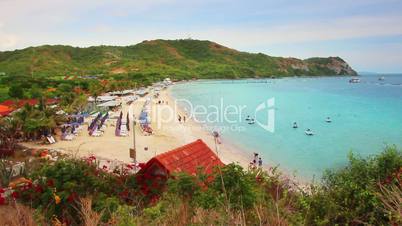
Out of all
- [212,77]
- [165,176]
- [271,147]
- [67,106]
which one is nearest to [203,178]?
[165,176]

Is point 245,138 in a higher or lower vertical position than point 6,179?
lower

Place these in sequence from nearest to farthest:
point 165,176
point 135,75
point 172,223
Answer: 1. point 172,223
2. point 165,176
3. point 135,75

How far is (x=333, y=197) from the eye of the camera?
6.73 metres

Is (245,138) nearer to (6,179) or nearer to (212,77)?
(6,179)

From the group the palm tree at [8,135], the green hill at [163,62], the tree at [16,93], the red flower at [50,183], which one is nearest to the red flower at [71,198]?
the red flower at [50,183]

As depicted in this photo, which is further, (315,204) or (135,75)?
(135,75)

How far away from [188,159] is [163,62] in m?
111

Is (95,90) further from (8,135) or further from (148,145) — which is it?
(8,135)

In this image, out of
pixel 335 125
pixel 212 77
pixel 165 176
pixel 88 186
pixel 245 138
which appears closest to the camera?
pixel 88 186

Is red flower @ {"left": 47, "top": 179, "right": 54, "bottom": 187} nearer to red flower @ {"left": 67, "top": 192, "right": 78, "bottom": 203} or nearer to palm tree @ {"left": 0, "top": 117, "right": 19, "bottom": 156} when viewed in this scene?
red flower @ {"left": 67, "top": 192, "right": 78, "bottom": 203}

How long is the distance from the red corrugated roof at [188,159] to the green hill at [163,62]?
62.9 metres

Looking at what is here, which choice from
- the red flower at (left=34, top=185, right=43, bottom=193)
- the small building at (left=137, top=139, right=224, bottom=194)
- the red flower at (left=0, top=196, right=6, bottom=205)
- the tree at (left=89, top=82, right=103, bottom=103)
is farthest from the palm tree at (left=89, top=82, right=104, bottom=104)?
the red flower at (left=34, top=185, right=43, bottom=193)

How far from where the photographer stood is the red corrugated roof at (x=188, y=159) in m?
8.27

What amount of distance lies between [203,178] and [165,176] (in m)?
2.09
